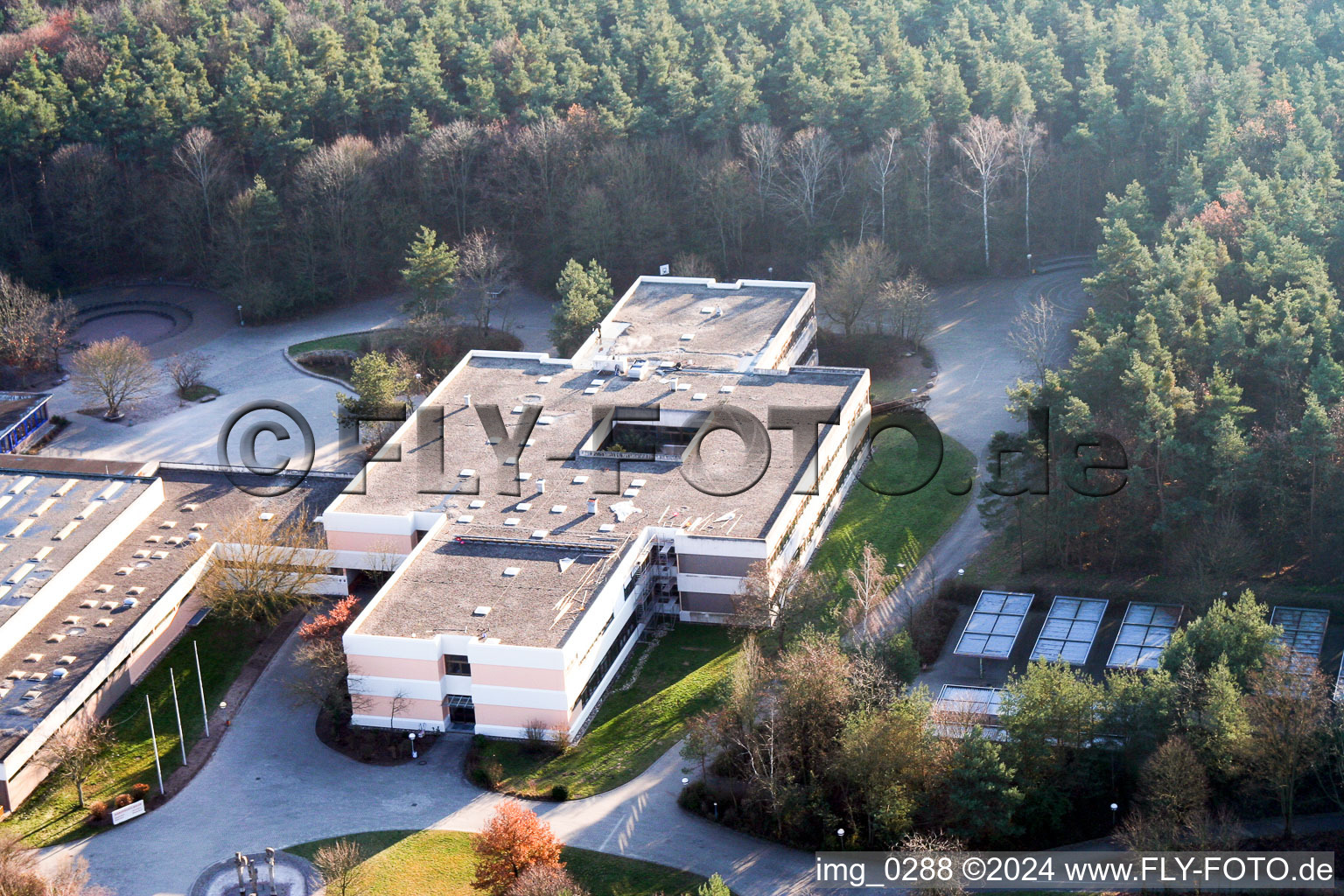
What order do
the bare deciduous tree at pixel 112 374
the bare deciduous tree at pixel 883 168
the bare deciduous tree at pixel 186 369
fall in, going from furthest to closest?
1. the bare deciduous tree at pixel 883 168
2. the bare deciduous tree at pixel 186 369
3. the bare deciduous tree at pixel 112 374

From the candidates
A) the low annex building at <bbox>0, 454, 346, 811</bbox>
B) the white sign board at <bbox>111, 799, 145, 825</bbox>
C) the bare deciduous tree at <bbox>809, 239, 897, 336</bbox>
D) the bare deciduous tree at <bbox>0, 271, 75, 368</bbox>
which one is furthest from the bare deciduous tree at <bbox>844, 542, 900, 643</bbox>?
the bare deciduous tree at <bbox>0, 271, 75, 368</bbox>

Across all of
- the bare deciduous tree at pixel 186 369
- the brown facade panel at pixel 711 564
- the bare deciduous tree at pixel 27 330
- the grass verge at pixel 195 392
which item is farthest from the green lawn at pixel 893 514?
the bare deciduous tree at pixel 27 330

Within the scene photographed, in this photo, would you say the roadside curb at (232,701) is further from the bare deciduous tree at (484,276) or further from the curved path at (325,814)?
the bare deciduous tree at (484,276)

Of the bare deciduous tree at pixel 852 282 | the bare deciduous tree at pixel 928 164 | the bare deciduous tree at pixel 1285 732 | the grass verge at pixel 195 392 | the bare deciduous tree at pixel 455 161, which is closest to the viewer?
the bare deciduous tree at pixel 1285 732

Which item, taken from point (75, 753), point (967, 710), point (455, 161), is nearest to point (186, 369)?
point (455, 161)

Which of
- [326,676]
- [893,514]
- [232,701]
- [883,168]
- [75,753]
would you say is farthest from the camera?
[883,168]

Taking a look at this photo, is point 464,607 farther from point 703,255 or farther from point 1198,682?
point 703,255

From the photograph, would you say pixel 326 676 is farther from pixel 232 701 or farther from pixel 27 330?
pixel 27 330

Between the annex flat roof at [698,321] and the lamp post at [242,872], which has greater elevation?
the annex flat roof at [698,321]
